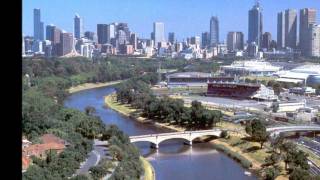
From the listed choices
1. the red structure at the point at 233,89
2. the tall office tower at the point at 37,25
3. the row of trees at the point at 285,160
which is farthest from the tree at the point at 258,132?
the tall office tower at the point at 37,25

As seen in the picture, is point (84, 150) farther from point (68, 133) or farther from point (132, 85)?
point (132, 85)

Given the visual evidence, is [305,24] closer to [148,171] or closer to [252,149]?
[252,149]

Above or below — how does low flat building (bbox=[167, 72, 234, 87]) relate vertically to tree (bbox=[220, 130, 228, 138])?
above

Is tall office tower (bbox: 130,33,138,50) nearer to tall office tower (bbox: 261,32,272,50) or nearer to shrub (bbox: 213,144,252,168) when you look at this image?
tall office tower (bbox: 261,32,272,50)

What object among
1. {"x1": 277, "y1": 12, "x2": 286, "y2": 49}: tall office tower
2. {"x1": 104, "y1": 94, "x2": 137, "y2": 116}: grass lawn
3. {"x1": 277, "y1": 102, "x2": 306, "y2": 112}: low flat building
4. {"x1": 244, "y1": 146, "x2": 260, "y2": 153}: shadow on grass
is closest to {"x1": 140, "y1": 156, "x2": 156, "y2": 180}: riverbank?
{"x1": 244, "y1": 146, "x2": 260, "y2": 153}: shadow on grass

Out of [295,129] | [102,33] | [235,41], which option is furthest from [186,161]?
[102,33]

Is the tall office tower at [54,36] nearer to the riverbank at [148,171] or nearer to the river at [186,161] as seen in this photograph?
the river at [186,161]
